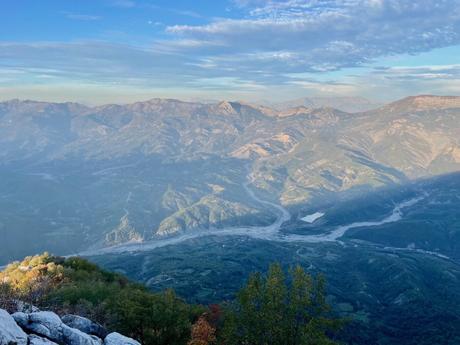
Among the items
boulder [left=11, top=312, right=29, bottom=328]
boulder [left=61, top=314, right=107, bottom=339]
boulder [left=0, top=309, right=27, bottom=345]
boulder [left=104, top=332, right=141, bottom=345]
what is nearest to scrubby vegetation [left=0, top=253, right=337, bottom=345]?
boulder [left=61, top=314, right=107, bottom=339]

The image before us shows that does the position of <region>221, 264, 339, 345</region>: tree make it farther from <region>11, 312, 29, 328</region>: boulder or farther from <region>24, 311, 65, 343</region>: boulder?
<region>11, 312, 29, 328</region>: boulder

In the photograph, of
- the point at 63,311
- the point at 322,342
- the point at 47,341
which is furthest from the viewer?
the point at 63,311

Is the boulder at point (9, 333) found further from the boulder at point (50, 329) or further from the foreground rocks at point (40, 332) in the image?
the boulder at point (50, 329)

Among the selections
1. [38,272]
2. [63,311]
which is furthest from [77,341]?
[38,272]

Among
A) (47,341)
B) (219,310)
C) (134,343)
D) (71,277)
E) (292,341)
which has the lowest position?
(219,310)

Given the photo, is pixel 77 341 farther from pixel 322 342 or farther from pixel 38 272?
pixel 38 272

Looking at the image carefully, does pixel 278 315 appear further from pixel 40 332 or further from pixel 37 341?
pixel 37 341

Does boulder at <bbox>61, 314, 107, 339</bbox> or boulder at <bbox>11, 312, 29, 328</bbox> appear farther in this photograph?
boulder at <bbox>61, 314, 107, 339</bbox>
